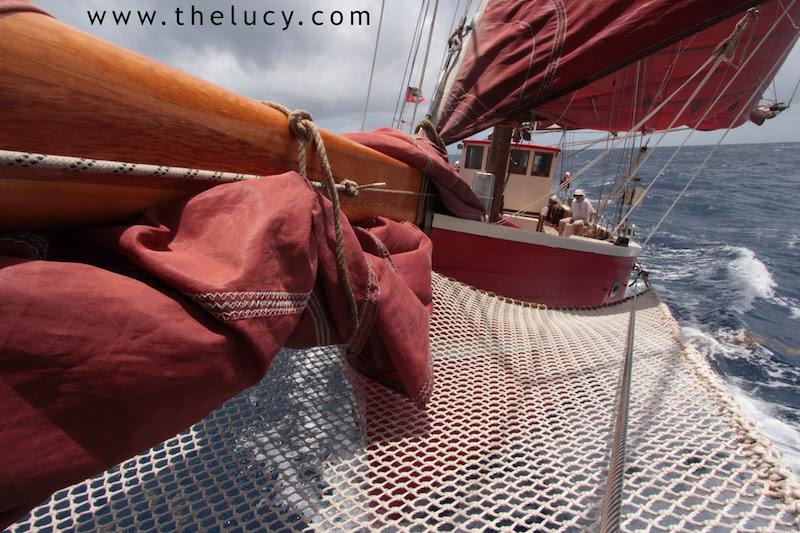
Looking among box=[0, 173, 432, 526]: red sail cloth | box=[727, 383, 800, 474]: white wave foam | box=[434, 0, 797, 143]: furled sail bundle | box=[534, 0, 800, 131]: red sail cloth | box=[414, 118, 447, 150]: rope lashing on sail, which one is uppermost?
box=[534, 0, 800, 131]: red sail cloth

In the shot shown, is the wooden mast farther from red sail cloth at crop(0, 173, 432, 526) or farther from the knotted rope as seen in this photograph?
red sail cloth at crop(0, 173, 432, 526)

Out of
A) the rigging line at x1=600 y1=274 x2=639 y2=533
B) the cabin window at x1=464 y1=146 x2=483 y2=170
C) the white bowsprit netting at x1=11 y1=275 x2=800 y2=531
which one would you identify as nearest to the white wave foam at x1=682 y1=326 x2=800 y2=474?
the white bowsprit netting at x1=11 y1=275 x2=800 y2=531

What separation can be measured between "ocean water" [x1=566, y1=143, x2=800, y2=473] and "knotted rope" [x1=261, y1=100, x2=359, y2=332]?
13.2 ft

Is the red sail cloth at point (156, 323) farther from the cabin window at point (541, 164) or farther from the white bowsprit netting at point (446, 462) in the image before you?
the cabin window at point (541, 164)

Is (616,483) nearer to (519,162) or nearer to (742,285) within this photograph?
(519,162)

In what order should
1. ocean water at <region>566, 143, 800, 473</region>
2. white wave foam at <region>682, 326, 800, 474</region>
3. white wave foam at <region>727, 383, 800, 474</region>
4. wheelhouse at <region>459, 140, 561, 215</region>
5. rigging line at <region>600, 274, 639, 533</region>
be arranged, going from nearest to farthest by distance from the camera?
rigging line at <region>600, 274, 639, 533</region>
white wave foam at <region>727, 383, 800, 474</region>
white wave foam at <region>682, 326, 800, 474</region>
ocean water at <region>566, 143, 800, 473</region>
wheelhouse at <region>459, 140, 561, 215</region>

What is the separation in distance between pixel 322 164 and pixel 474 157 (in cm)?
688

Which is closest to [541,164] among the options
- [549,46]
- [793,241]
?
[549,46]

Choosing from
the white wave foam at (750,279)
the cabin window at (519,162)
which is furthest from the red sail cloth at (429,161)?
the white wave foam at (750,279)

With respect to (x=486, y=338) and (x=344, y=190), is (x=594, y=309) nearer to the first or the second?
(x=486, y=338)

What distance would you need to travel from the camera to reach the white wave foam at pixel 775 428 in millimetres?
3750

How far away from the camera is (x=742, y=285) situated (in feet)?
29.3

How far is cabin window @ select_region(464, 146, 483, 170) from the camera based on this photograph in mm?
7531

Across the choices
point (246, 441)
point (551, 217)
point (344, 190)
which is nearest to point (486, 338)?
point (344, 190)
